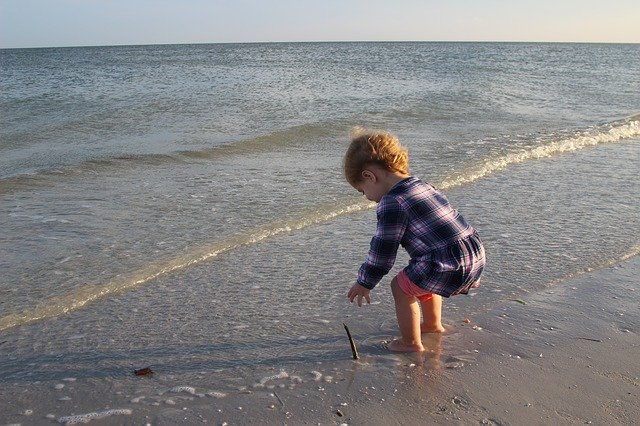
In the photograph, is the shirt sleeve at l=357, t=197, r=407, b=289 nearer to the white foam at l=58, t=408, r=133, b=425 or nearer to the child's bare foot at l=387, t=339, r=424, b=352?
the child's bare foot at l=387, t=339, r=424, b=352

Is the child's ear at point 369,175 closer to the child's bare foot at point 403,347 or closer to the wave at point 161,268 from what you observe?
the child's bare foot at point 403,347

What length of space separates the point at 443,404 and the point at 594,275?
1945 mm

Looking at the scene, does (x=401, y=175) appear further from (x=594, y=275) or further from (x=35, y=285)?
(x=35, y=285)

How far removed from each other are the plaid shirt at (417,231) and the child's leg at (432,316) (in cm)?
30

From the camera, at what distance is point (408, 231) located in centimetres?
308

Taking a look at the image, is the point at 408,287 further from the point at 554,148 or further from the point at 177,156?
the point at 554,148

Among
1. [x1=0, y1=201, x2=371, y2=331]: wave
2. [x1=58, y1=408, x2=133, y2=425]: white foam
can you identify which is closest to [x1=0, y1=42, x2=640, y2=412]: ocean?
[x1=0, y1=201, x2=371, y2=331]: wave

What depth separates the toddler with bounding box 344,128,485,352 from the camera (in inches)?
120

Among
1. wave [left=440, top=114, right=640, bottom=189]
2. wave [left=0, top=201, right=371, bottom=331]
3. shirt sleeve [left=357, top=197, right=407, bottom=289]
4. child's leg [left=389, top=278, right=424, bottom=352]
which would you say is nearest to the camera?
shirt sleeve [left=357, top=197, right=407, bottom=289]

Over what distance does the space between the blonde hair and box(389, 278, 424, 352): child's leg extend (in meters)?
0.55

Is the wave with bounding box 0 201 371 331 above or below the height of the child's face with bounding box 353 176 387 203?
below

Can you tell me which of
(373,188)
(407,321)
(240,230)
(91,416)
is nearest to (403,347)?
(407,321)

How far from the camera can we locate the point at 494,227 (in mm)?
5258

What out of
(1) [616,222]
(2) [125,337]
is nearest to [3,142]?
(2) [125,337]
